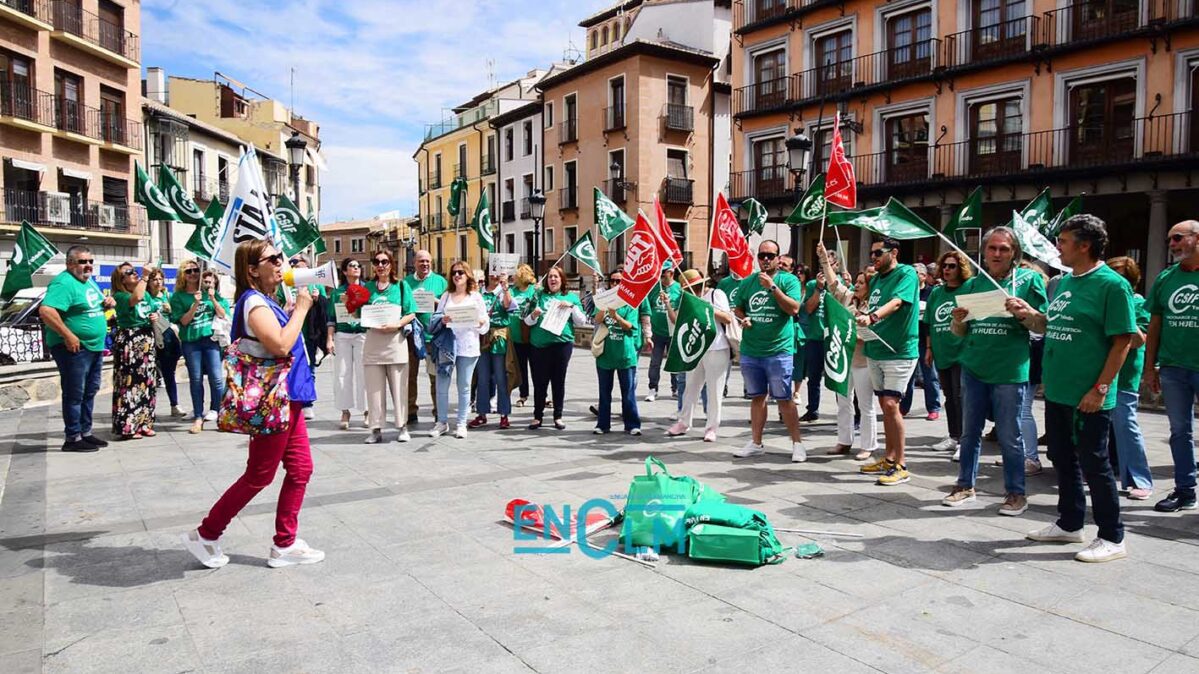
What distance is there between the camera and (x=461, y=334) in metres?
8.66

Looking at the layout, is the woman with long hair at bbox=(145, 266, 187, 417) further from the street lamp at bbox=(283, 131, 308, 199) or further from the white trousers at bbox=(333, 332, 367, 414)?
the street lamp at bbox=(283, 131, 308, 199)

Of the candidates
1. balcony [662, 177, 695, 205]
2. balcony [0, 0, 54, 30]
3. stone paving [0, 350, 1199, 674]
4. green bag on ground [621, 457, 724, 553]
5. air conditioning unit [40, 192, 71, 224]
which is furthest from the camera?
balcony [662, 177, 695, 205]

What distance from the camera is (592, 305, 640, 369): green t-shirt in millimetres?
8625

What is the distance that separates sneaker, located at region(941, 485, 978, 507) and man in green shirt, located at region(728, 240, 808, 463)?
1.59m

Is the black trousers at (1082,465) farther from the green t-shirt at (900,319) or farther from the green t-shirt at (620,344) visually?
the green t-shirt at (620,344)

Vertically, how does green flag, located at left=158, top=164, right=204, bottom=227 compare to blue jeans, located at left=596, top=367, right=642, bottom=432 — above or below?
above

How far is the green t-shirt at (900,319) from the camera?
6395 millimetres

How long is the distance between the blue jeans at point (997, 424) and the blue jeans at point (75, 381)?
25.2ft

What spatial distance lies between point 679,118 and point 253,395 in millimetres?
33161

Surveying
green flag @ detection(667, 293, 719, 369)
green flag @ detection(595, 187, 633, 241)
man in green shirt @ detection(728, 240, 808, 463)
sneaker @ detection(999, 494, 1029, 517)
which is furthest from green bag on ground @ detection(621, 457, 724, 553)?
green flag @ detection(595, 187, 633, 241)

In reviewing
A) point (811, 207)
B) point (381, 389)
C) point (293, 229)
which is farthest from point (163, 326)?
point (811, 207)

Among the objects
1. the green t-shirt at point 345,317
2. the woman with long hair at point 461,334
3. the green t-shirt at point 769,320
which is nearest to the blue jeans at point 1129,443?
the green t-shirt at point 769,320

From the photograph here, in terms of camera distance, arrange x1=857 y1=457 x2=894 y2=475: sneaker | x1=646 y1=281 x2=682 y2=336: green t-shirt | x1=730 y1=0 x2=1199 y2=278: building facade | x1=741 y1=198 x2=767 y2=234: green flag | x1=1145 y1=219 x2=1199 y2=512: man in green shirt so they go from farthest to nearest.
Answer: x1=730 y1=0 x2=1199 y2=278: building facade → x1=741 y1=198 x2=767 y2=234: green flag → x1=646 y1=281 x2=682 y2=336: green t-shirt → x1=857 y1=457 x2=894 y2=475: sneaker → x1=1145 y1=219 x2=1199 y2=512: man in green shirt

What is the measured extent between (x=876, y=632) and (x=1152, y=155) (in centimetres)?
2110
